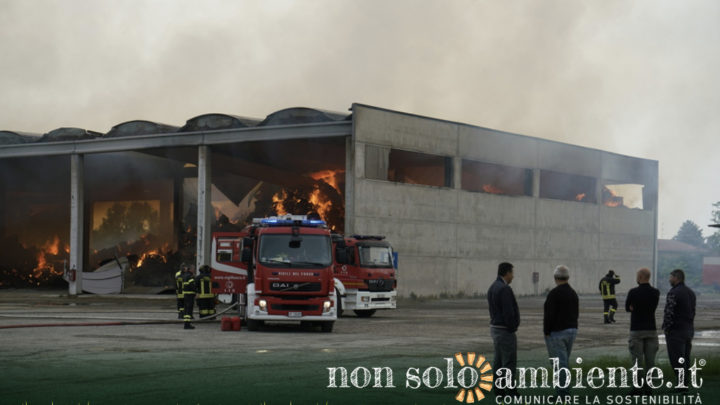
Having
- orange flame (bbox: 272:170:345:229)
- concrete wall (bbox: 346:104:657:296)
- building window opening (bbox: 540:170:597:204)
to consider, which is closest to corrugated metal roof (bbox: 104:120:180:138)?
orange flame (bbox: 272:170:345:229)

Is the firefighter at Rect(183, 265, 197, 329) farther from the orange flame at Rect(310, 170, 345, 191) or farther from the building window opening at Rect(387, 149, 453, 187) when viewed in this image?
the orange flame at Rect(310, 170, 345, 191)

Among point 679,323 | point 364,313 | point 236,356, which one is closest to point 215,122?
point 364,313

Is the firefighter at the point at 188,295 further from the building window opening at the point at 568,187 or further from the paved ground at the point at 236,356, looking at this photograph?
the building window opening at the point at 568,187

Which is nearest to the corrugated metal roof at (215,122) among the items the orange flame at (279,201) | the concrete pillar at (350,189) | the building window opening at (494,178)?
the concrete pillar at (350,189)

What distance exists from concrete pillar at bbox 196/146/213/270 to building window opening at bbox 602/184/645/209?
28.4 m

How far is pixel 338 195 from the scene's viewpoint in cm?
5172

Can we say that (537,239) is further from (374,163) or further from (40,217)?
(40,217)

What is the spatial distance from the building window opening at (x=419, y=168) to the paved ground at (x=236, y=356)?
19.5 m

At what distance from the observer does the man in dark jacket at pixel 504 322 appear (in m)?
11.1

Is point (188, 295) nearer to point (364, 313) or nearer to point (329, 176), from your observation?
point (364, 313)

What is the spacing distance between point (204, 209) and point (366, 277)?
1817 centimetres

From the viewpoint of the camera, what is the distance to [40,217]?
215 feet

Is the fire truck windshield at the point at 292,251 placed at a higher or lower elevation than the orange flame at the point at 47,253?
higher

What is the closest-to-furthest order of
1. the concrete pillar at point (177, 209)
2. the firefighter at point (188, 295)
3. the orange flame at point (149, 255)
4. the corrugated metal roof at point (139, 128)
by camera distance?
the firefighter at point (188, 295), the corrugated metal roof at point (139, 128), the orange flame at point (149, 255), the concrete pillar at point (177, 209)
